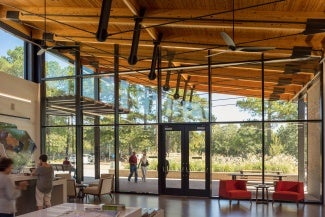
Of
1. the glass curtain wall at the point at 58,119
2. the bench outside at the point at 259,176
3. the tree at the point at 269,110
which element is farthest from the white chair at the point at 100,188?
the tree at the point at 269,110

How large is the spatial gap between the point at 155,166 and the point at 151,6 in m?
5.69

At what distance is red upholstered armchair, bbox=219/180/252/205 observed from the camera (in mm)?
11281

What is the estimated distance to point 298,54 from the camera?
38.0ft

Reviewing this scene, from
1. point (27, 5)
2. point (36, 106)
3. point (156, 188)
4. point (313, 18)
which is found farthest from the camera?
point (36, 106)

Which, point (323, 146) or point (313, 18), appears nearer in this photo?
point (313, 18)

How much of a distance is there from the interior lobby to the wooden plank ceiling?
4 centimetres

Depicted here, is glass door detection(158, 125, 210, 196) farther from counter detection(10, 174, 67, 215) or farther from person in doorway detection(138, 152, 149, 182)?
counter detection(10, 174, 67, 215)

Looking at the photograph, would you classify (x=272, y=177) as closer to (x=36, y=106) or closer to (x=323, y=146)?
(x=323, y=146)

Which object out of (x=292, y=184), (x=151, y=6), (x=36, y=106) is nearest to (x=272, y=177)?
(x=292, y=184)

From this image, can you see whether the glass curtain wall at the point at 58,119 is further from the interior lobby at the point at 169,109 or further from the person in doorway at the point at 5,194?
the person in doorway at the point at 5,194

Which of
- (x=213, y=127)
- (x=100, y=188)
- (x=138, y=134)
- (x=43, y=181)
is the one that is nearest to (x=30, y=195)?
(x=43, y=181)

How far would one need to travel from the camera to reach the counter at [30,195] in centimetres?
867

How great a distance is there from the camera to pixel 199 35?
12.0m

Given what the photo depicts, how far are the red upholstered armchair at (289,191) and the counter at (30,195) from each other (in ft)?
19.7
